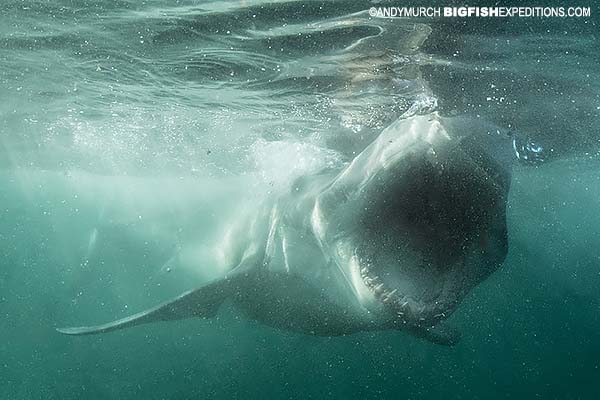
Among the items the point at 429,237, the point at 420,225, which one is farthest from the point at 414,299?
the point at 420,225

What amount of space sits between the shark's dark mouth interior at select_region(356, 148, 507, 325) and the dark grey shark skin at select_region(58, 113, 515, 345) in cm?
1

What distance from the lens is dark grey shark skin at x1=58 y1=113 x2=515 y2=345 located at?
519 centimetres

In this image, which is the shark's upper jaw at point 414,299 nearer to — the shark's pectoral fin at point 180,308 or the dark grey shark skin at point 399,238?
the dark grey shark skin at point 399,238

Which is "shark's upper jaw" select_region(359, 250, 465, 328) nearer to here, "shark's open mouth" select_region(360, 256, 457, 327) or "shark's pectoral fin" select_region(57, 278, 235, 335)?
"shark's open mouth" select_region(360, 256, 457, 327)

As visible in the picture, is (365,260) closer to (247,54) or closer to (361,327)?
(361,327)

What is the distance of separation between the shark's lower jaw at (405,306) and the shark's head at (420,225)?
0.4 inches

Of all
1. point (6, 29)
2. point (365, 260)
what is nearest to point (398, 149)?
point (365, 260)

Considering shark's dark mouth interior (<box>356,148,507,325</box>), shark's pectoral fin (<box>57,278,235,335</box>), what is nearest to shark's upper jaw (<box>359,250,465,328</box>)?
shark's dark mouth interior (<box>356,148,507,325</box>)

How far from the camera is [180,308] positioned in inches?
302

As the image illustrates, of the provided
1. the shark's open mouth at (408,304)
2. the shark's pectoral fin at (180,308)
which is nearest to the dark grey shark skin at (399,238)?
the shark's open mouth at (408,304)

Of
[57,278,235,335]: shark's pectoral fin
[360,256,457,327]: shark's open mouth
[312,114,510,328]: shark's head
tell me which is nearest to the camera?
[360,256,457,327]: shark's open mouth

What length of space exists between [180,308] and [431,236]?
4.30m

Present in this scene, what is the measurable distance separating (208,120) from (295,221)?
28.5ft

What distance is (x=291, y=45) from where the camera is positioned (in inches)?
337
